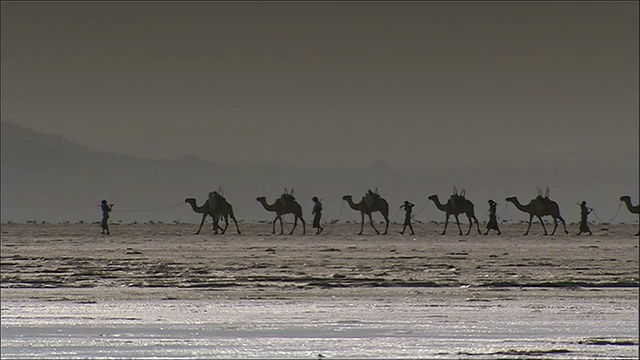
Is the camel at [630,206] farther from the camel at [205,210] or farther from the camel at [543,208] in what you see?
the camel at [205,210]

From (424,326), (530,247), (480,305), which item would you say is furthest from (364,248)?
(424,326)

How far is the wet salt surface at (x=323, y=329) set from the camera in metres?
11.6

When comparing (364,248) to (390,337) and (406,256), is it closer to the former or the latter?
(406,256)

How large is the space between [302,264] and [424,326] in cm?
1290

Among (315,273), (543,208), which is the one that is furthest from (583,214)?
(315,273)

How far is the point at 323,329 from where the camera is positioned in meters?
13.5

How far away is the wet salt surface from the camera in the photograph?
11625 millimetres

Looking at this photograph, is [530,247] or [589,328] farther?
[530,247]

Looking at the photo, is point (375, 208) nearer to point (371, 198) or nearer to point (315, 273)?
point (371, 198)

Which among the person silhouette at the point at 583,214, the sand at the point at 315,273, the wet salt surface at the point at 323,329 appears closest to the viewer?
the wet salt surface at the point at 323,329

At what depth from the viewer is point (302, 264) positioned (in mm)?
26578

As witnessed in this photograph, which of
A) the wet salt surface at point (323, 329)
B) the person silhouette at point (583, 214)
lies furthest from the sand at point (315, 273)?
the person silhouette at point (583, 214)

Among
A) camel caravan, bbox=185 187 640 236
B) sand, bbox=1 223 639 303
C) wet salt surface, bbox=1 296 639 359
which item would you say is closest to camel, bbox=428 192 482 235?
camel caravan, bbox=185 187 640 236

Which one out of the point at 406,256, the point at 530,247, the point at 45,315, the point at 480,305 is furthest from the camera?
the point at 530,247
